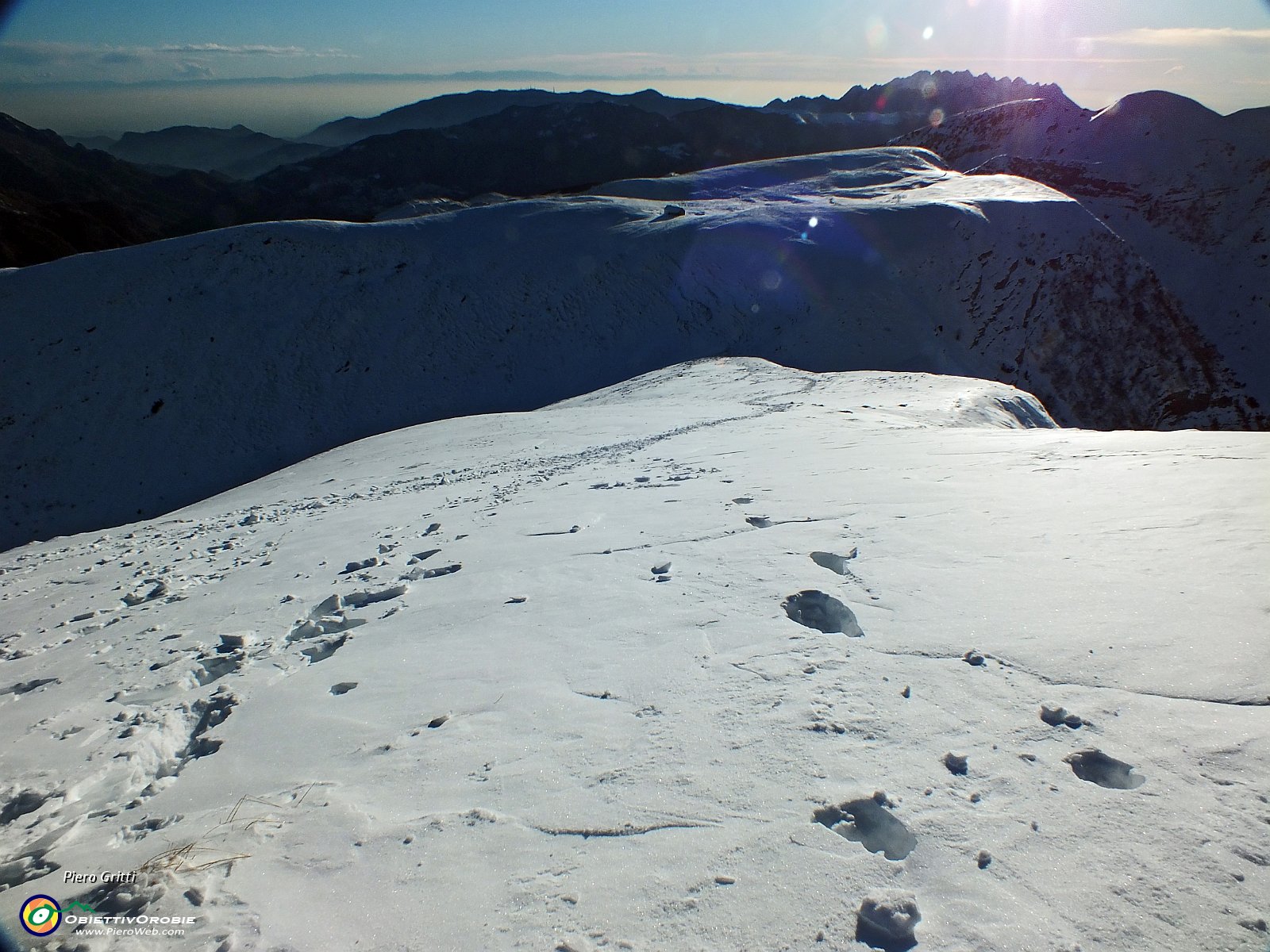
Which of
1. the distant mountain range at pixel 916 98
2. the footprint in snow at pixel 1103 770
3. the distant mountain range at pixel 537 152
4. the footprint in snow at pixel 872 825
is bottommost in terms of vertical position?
the footprint in snow at pixel 872 825

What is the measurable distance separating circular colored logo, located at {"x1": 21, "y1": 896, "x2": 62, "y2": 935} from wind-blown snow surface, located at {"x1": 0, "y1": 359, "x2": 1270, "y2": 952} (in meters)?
0.04

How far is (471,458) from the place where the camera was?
10.4m

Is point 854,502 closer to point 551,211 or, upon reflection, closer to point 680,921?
point 680,921

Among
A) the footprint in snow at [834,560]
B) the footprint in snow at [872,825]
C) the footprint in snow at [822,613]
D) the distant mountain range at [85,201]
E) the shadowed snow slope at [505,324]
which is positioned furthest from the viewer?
the distant mountain range at [85,201]

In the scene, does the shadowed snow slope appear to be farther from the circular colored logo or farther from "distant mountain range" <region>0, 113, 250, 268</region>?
"distant mountain range" <region>0, 113, 250, 268</region>

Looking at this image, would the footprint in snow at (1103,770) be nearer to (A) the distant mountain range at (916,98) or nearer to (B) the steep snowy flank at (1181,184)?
(B) the steep snowy flank at (1181,184)

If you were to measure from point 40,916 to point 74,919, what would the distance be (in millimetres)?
133

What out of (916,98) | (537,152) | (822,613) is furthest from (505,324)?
(916,98)

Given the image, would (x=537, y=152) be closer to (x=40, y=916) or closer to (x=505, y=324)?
(x=505, y=324)

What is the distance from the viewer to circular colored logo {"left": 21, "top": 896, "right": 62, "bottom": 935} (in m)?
2.22

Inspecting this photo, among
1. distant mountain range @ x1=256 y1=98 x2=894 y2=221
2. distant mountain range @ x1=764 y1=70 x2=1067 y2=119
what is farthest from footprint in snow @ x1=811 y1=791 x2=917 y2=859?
distant mountain range @ x1=764 y1=70 x2=1067 y2=119

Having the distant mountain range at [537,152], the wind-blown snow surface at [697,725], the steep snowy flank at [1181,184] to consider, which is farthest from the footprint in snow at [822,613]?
the distant mountain range at [537,152]

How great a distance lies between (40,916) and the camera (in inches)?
89.8

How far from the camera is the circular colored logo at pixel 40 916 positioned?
7.28 feet
